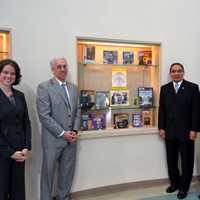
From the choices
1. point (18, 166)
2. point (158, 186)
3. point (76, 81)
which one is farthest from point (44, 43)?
point (158, 186)

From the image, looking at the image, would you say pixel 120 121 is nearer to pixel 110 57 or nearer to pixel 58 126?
pixel 110 57

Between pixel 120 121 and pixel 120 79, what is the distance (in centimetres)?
57

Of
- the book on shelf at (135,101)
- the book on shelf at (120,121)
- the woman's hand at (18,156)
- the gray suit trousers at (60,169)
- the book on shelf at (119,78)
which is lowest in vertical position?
the gray suit trousers at (60,169)

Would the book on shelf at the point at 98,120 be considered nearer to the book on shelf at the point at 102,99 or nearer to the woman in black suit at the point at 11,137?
the book on shelf at the point at 102,99

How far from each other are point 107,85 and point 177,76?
0.90m

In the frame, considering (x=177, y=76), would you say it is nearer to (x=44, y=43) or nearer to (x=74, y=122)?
(x=74, y=122)

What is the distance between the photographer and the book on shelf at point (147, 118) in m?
3.84

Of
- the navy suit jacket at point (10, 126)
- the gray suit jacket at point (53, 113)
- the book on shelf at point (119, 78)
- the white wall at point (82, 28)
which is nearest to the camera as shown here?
the navy suit jacket at point (10, 126)

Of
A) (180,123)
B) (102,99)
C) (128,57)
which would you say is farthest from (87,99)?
(180,123)

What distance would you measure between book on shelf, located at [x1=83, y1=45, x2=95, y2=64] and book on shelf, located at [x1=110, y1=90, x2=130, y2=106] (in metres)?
0.50

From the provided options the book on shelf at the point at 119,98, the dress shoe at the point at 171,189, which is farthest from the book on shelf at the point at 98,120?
the dress shoe at the point at 171,189

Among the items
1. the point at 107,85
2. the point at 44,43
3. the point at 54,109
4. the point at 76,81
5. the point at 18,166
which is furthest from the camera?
the point at 107,85

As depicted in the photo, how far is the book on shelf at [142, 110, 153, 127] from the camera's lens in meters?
3.84

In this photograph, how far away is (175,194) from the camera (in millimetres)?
3465
